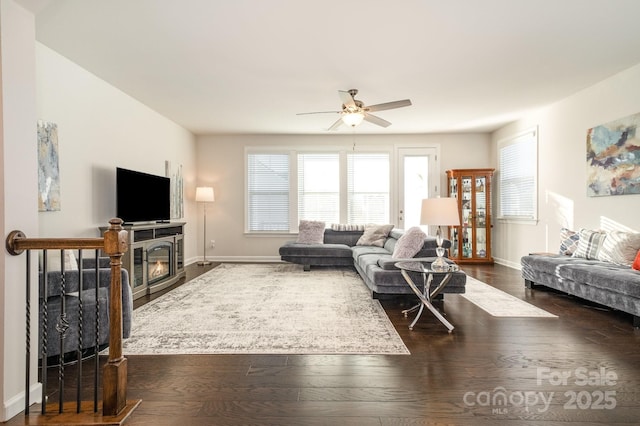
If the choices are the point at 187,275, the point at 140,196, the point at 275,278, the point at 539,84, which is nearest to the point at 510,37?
the point at 539,84

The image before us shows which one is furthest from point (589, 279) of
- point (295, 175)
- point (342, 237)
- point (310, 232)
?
point (295, 175)

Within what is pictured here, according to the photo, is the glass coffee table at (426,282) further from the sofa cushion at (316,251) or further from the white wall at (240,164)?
the white wall at (240,164)

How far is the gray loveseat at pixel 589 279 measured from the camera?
10.2 feet

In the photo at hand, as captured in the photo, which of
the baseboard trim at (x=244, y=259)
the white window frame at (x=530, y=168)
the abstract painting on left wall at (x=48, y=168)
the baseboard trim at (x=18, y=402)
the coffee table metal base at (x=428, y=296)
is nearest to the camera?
the baseboard trim at (x=18, y=402)

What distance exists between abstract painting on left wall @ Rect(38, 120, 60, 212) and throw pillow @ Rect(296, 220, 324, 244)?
393 centimetres

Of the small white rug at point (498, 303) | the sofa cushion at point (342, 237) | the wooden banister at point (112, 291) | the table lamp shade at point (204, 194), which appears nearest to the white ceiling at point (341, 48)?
the wooden banister at point (112, 291)

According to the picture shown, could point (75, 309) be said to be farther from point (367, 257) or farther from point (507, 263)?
point (507, 263)

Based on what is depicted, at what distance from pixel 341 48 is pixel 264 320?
108 inches

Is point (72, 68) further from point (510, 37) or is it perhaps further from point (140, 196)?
point (510, 37)

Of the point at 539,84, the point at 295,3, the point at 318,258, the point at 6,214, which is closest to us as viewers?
the point at 6,214

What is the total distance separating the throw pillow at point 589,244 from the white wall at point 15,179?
5323 millimetres

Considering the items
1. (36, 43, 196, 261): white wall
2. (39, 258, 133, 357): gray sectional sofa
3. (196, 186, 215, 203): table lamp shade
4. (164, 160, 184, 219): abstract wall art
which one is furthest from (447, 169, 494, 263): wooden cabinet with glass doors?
(39, 258, 133, 357): gray sectional sofa

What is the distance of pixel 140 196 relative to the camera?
4648mm

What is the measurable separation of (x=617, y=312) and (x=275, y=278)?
415cm
